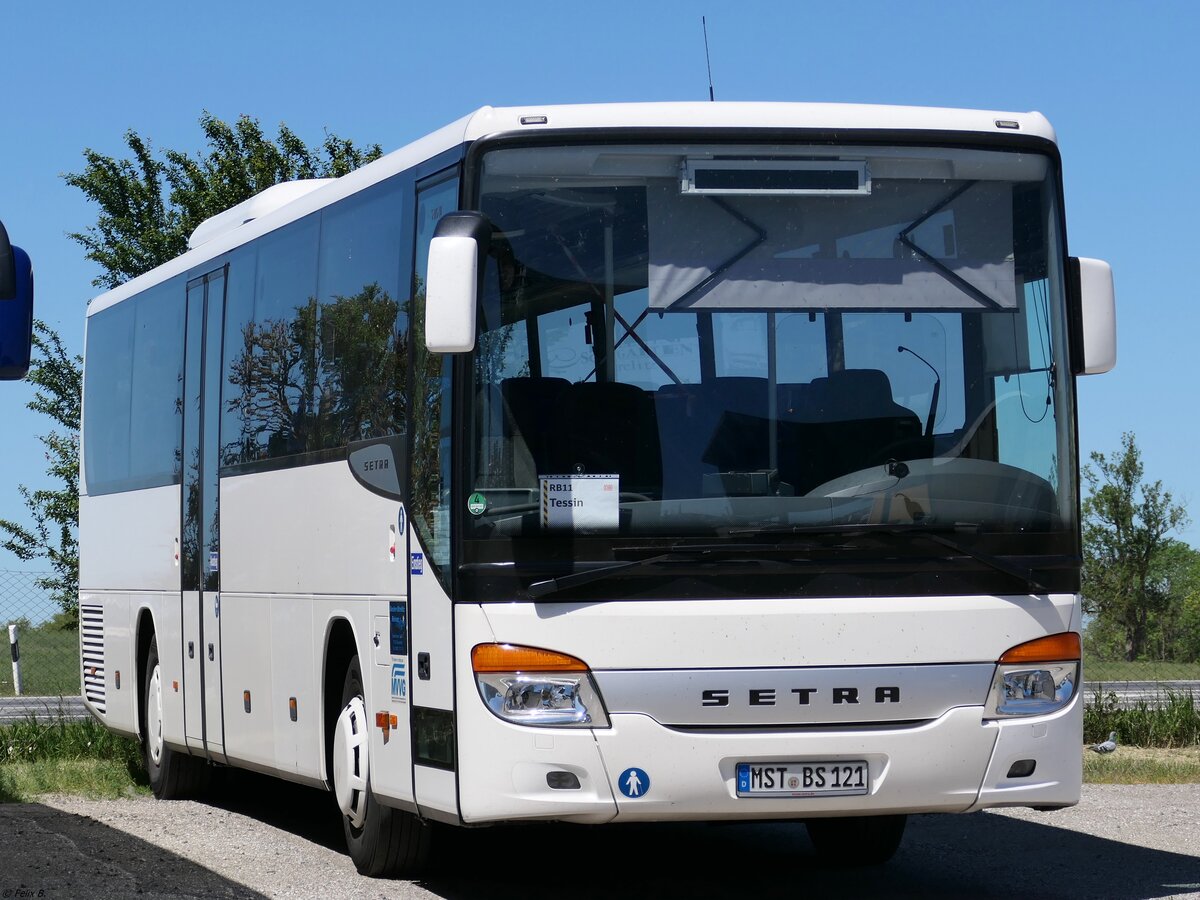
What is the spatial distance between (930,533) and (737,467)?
2.86 ft

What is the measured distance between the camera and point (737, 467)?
786 cm

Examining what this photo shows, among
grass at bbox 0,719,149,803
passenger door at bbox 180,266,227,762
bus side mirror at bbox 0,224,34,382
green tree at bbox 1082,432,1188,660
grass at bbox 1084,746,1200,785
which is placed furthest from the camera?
green tree at bbox 1082,432,1188,660

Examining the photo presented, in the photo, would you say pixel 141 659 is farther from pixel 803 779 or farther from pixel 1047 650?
pixel 1047 650

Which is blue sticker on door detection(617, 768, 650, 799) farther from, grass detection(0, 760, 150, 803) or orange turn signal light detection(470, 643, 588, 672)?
grass detection(0, 760, 150, 803)

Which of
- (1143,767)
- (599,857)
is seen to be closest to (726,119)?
(599,857)

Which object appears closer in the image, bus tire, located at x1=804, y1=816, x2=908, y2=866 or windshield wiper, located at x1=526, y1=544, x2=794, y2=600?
windshield wiper, located at x1=526, y1=544, x2=794, y2=600

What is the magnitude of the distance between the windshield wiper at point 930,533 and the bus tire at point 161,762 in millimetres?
7087

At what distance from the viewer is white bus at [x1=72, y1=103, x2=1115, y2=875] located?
7684 millimetres

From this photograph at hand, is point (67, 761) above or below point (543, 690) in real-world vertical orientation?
below

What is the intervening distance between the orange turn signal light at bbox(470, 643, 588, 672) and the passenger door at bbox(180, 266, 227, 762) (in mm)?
4793

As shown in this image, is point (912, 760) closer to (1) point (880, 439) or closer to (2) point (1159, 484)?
(1) point (880, 439)

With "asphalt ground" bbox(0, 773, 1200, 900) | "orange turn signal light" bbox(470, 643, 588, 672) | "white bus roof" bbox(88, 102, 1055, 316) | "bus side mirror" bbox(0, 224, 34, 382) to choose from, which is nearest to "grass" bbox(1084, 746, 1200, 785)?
"asphalt ground" bbox(0, 773, 1200, 900)

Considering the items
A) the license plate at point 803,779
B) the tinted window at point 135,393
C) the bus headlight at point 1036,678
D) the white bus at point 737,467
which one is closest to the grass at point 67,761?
the tinted window at point 135,393

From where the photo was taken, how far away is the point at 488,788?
25.2 feet
